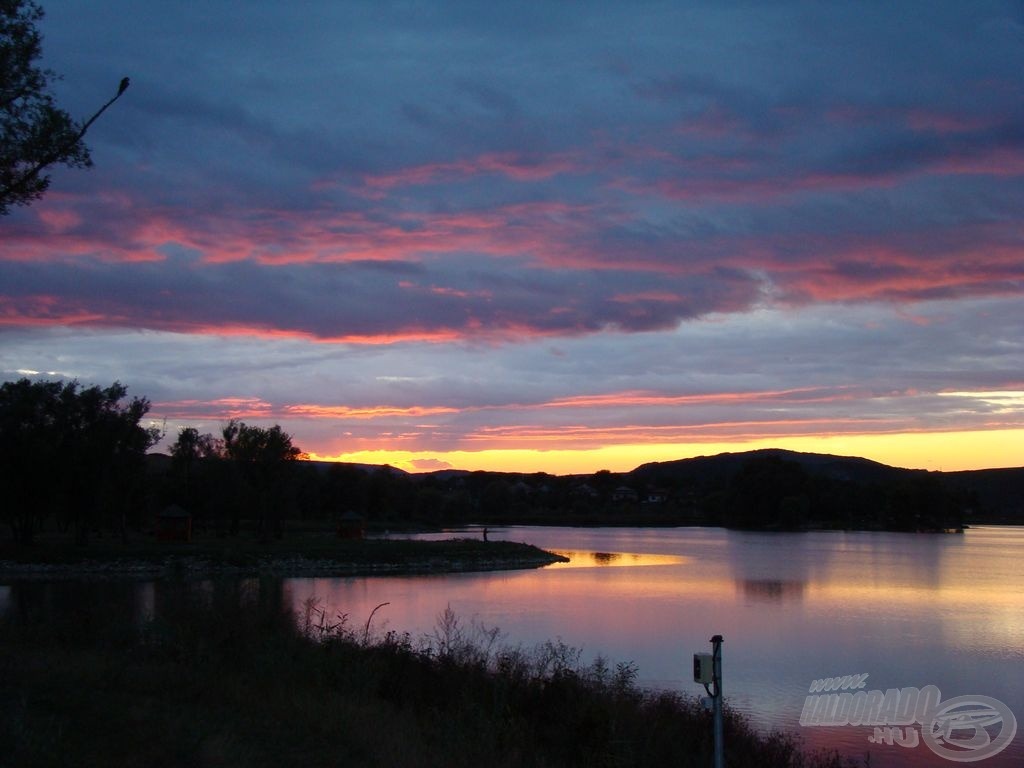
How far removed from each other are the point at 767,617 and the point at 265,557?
33591 millimetres

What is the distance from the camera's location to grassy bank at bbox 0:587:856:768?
902 centimetres

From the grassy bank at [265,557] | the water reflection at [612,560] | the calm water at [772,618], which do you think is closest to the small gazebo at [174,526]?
the grassy bank at [265,557]

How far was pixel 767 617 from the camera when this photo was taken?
34.7 m

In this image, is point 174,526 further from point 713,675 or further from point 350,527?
point 713,675

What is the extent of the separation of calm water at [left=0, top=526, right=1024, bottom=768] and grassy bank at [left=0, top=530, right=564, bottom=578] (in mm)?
5293

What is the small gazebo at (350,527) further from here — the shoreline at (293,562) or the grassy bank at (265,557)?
the shoreline at (293,562)

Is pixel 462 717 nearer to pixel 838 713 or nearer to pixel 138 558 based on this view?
pixel 838 713

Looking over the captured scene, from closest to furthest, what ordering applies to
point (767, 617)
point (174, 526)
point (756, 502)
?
point (767, 617) → point (174, 526) → point (756, 502)

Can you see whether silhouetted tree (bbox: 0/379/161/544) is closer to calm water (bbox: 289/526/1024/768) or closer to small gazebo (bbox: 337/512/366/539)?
calm water (bbox: 289/526/1024/768)

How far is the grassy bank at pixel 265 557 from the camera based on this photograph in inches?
1984

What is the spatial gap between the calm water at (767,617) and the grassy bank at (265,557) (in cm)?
529

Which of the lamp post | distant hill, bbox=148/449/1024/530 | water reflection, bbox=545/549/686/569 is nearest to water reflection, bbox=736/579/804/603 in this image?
water reflection, bbox=545/549/686/569

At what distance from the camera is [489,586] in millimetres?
48469

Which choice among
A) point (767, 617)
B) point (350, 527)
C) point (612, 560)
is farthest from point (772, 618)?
point (350, 527)
